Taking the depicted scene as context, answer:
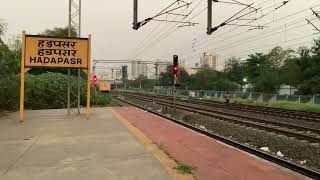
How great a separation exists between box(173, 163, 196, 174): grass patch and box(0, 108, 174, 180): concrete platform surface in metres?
0.29

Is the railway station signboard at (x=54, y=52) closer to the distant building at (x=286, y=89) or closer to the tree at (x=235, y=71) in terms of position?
the distant building at (x=286, y=89)

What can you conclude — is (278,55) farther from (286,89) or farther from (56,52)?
(56,52)

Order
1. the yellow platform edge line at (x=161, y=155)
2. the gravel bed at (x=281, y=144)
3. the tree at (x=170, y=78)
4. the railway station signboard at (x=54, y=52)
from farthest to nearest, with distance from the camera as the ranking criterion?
the tree at (x=170, y=78), the railway station signboard at (x=54, y=52), the gravel bed at (x=281, y=144), the yellow platform edge line at (x=161, y=155)

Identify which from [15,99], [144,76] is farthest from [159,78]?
[15,99]

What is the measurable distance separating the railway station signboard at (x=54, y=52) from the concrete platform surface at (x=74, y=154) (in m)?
3.78

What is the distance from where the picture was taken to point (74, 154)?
10.6 meters

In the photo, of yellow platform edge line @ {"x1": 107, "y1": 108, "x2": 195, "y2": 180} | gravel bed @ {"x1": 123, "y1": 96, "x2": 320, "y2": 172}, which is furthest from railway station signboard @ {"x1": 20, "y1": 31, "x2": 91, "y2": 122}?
yellow platform edge line @ {"x1": 107, "y1": 108, "x2": 195, "y2": 180}

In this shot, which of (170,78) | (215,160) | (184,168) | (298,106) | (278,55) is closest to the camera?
(184,168)

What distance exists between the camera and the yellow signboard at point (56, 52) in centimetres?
1977

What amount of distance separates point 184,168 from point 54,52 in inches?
501

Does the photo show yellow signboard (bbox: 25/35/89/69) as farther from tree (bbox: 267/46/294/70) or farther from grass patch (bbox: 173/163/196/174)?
tree (bbox: 267/46/294/70)

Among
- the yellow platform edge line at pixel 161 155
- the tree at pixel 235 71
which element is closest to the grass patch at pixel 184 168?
the yellow platform edge line at pixel 161 155

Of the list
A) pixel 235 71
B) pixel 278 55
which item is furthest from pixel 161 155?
pixel 235 71

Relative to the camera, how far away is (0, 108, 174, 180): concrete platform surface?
839cm
